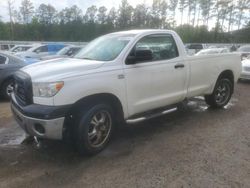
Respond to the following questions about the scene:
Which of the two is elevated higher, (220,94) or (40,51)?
(40,51)

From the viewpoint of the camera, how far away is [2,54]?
827 cm

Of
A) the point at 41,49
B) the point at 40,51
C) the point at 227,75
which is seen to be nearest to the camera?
the point at 227,75

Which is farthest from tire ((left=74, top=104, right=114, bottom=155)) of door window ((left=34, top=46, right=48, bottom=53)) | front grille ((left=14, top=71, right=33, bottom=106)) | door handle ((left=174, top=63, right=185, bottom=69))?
door window ((left=34, top=46, right=48, bottom=53))

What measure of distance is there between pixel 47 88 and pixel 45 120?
44 centimetres

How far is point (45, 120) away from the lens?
3666 mm

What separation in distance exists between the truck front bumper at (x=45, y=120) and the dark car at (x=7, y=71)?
4.55 metres

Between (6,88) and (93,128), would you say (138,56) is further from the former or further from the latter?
(6,88)

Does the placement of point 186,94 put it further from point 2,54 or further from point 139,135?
point 2,54

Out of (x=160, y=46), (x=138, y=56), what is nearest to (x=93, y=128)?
(x=138, y=56)

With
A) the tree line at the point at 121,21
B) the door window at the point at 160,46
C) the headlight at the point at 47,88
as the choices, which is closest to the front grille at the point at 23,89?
the headlight at the point at 47,88

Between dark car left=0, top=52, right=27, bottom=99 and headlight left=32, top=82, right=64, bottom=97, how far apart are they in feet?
15.2

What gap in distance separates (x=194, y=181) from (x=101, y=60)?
7.72 ft

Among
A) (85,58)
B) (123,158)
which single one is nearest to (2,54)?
(85,58)

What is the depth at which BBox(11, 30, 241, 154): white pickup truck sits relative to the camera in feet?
12.4
